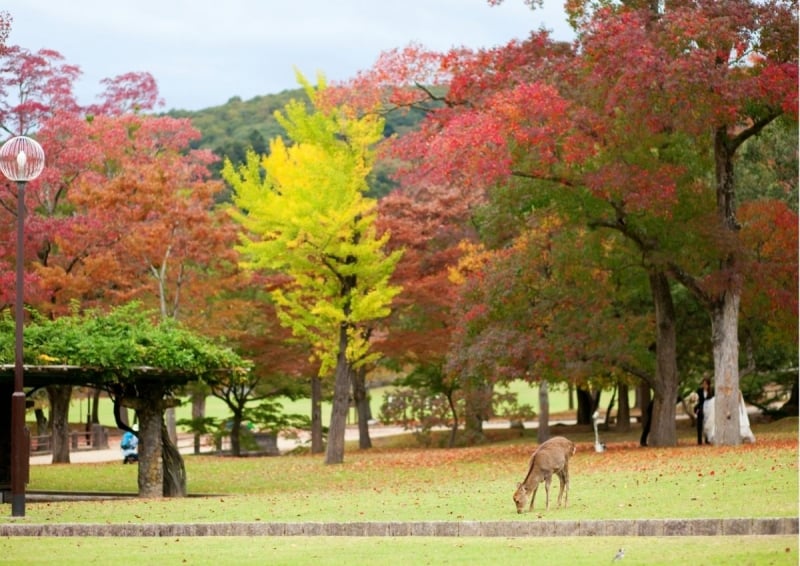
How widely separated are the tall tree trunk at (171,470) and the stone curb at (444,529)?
27.1ft

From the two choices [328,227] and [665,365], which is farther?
[328,227]

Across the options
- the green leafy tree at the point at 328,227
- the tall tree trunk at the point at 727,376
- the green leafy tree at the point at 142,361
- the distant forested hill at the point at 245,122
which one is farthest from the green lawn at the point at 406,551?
the distant forested hill at the point at 245,122

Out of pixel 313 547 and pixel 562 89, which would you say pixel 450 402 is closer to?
pixel 562 89

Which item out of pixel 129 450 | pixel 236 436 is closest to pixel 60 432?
pixel 129 450

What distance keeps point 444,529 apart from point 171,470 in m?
11.8

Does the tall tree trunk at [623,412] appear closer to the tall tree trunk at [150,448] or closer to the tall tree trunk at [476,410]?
the tall tree trunk at [476,410]

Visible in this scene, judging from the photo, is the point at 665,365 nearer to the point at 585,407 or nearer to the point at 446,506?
the point at 446,506

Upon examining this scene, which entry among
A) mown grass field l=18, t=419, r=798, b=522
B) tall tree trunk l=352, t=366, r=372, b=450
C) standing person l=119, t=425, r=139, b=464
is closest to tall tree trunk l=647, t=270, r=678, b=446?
mown grass field l=18, t=419, r=798, b=522

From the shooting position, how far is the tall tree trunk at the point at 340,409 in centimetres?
3269

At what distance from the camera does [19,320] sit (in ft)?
59.4

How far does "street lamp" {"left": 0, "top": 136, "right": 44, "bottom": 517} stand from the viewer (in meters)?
18.0

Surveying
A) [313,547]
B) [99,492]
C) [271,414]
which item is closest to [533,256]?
[99,492]

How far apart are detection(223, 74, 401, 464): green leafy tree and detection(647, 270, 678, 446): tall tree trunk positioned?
6.83m

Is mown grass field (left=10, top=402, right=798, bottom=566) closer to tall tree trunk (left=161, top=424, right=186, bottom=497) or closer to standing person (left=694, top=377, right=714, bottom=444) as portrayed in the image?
tall tree trunk (left=161, top=424, right=186, bottom=497)
